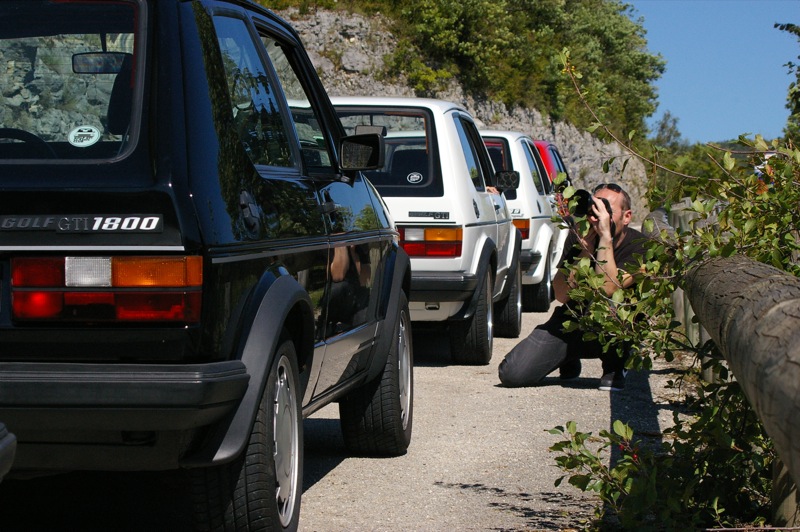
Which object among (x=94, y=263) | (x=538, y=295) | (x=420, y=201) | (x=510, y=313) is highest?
(x=94, y=263)

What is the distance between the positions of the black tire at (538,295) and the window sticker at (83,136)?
10.7m

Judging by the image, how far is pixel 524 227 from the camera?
1297 cm

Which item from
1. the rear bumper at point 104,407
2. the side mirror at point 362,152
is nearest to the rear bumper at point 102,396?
the rear bumper at point 104,407

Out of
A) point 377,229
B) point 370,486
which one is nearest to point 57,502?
point 370,486

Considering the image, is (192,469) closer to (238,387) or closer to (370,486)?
(238,387)

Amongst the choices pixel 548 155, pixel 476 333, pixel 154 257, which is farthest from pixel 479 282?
pixel 548 155

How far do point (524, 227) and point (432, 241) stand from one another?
445cm

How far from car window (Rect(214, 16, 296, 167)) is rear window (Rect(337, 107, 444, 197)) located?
3.92 m

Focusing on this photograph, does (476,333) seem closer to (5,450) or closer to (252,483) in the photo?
(252,483)

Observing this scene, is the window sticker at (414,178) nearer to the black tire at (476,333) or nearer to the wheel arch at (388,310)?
the black tire at (476,333)

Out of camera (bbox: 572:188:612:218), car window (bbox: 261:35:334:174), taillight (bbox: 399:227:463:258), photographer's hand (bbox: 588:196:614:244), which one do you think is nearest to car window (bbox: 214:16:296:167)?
car window (bbox: 261:35:334:174)

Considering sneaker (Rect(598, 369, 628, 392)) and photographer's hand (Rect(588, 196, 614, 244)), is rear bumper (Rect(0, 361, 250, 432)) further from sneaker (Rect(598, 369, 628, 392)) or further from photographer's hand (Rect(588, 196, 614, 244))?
A: sneaker (Rect(598, 369, 628, 392))

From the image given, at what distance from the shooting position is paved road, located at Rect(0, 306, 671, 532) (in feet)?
15.9

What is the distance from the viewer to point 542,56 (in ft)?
131
